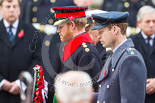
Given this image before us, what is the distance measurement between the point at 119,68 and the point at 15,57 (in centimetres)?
296

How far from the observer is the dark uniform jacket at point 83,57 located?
567 centimetres

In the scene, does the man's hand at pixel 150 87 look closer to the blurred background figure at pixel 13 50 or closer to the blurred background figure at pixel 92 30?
the blurred background figure at pixel 92 30

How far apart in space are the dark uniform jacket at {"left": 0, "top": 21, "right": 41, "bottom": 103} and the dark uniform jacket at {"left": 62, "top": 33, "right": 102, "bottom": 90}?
5.36 ft

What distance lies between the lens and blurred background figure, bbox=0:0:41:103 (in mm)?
7328

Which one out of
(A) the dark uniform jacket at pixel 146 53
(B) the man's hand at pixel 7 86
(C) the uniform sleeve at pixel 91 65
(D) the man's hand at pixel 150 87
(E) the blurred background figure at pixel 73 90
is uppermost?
(E) the blurred background figure at pixel 73 90

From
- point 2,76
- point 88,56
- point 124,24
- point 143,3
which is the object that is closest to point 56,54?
point 2,76

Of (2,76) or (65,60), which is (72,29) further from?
(2,76)

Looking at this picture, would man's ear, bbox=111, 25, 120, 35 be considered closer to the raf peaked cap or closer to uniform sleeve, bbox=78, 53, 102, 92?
the raf peaked cap

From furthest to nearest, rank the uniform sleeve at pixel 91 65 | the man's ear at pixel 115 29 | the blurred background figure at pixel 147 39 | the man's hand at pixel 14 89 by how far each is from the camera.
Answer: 1. the blurred background figure at pixel 147 39
2. the man's hand at pixel 14 89
3. the uniform sleeve at pixel 91 65
4. the man's ear at pixel 115 29

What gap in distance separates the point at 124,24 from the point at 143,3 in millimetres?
4052

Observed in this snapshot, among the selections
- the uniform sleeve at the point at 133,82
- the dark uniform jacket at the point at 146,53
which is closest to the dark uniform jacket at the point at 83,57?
the uniform sleeve at the point at 133,82

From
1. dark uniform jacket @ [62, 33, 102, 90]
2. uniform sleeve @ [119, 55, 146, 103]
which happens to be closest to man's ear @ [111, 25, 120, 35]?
uniform sleeve @ [119, 55, 146, 103]

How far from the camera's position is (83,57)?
5.68 meters

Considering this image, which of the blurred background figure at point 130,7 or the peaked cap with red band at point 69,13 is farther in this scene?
the blurred background figure at point 130,7
